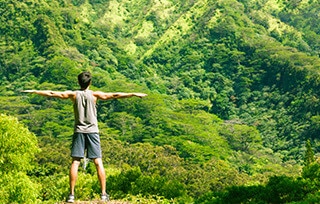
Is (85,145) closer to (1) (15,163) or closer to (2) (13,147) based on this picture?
(2) (13,147)

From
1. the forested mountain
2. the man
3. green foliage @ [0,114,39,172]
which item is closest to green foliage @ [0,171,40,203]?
green foliage @ [0,114,39,172]

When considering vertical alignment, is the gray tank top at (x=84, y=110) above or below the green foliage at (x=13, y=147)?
above

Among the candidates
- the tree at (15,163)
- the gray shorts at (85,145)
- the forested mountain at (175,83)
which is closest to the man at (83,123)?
the gray shorts at (85,145)

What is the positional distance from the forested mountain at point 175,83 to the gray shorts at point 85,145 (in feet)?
66.0

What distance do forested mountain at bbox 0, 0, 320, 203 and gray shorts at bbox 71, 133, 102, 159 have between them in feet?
66.0

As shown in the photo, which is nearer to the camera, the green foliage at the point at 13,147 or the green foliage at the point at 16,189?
the green foliage at the point at 16,189

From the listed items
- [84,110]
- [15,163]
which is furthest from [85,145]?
[15,163]

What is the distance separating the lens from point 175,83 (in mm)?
112438

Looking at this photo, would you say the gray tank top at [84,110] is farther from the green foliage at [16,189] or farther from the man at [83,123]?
the green foliage at [16,189]

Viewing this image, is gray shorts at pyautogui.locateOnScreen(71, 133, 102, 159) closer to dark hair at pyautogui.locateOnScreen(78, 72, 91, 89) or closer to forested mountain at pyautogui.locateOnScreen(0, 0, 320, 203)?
dark hair at pyautogui.locateOnScreen(78, 72, 91, 89)

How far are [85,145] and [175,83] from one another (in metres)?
104

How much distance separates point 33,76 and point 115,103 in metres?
19.4

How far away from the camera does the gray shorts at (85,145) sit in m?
8.92

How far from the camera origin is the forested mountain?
58688 millimetres
